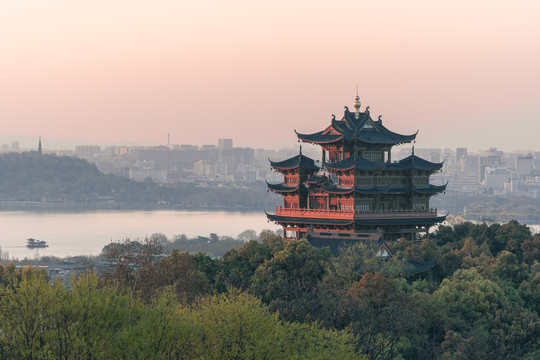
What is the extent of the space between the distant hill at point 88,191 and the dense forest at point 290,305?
131 meters

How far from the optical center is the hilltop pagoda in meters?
32.2

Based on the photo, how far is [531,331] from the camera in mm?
23719

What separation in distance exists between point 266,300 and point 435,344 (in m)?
4.26

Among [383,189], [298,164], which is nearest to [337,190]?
[383,189]

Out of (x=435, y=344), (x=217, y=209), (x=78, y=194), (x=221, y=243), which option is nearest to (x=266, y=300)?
(x=435, y=344)

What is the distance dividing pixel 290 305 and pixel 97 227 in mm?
94102

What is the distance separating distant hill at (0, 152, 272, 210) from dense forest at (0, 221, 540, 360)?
131 m

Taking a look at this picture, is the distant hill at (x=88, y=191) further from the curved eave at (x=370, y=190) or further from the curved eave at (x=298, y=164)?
the curved eave at (x=370, y=190)

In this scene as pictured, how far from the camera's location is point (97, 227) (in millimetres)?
113000

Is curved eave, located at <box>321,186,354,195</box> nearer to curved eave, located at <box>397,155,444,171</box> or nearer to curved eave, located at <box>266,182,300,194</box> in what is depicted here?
curved eave, located at <box>266,182,300,194</box>

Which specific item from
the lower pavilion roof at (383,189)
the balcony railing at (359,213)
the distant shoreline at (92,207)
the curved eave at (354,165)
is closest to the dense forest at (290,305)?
the balcony railing at (359,213)

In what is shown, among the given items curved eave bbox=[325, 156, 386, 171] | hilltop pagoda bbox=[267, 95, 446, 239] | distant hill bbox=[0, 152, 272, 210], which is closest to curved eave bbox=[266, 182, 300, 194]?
hilltop pagoda bbox=[267, 95, 446, 239]

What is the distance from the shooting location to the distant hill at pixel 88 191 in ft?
551

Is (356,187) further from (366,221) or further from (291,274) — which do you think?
(291,274)
